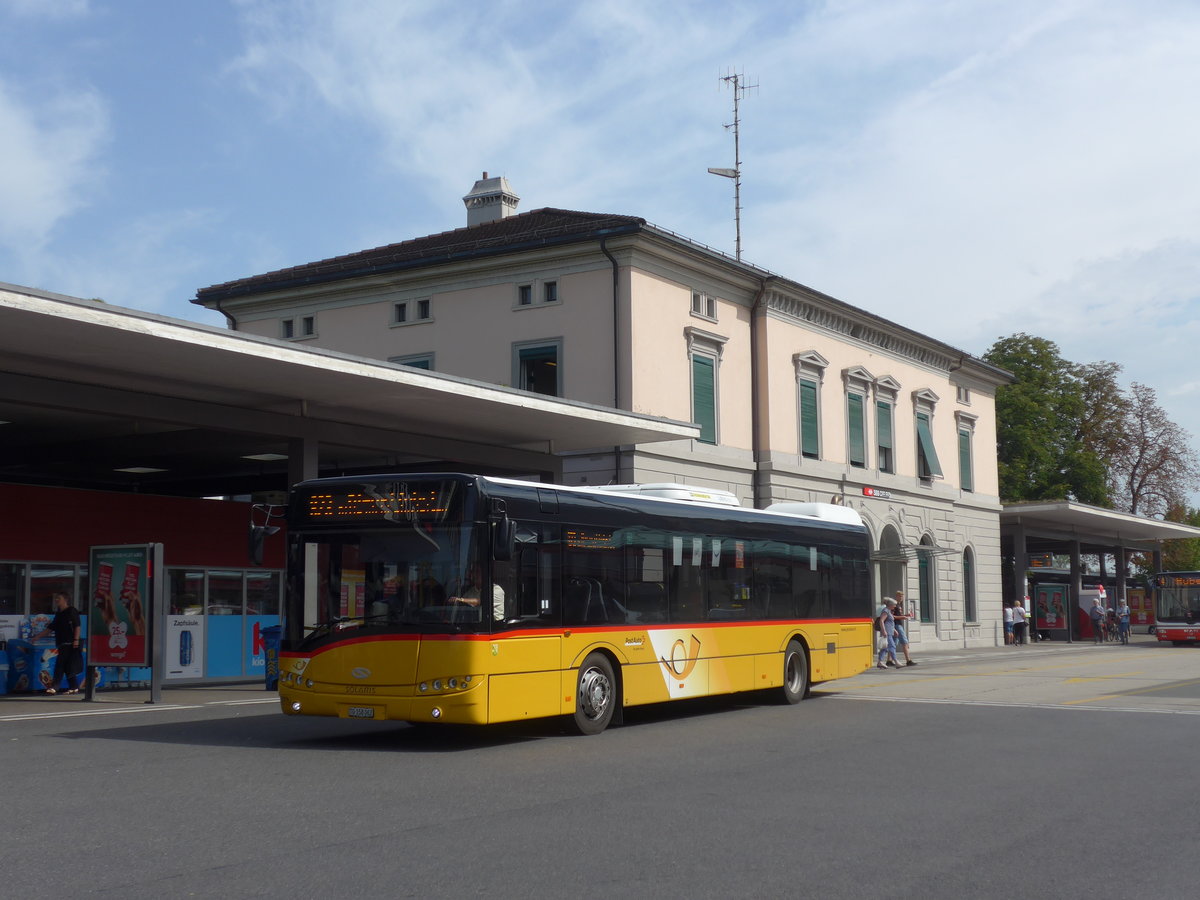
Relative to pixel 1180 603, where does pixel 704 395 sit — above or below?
above

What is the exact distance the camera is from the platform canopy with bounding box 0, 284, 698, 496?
1738cm

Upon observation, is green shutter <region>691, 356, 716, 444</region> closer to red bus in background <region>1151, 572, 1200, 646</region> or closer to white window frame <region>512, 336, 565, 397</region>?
white window frame <region>512, 336, 565, 397</region>

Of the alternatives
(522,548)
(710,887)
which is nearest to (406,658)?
(522,548)

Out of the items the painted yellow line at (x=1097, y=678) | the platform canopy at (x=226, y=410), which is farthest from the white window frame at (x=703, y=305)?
the painted yellow line at (x=1097, y=678)

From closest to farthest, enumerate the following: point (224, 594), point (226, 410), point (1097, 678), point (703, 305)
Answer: point (226, 410)
point (1097, 678)
point (224, 594)
point (703, 305)

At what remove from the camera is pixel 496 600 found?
13.1m

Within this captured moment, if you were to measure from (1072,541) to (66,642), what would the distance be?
46.9 metres

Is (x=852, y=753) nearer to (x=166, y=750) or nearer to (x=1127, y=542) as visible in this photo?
(x=166, y=750)

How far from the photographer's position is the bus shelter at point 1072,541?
5168 centimetres

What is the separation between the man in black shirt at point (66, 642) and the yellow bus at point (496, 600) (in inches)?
333

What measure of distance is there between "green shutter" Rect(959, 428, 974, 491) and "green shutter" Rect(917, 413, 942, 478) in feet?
11.9

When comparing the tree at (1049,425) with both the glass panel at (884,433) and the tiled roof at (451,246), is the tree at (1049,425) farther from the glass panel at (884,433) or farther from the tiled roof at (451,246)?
the tiled roof at (451,246)

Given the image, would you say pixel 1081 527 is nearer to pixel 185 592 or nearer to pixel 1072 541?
pixel 1072 541

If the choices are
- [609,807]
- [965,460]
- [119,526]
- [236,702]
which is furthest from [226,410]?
[965,460]
